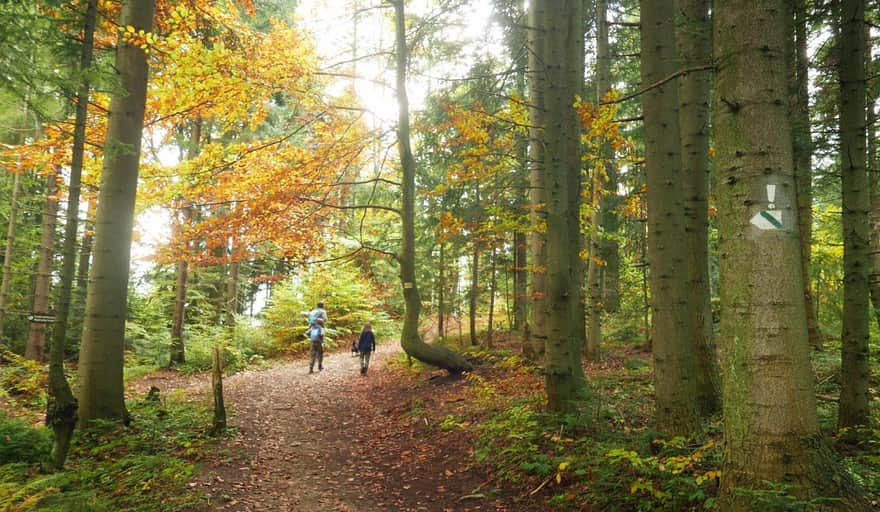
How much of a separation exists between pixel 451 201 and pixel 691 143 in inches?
272

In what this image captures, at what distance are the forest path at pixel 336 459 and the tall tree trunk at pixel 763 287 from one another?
2.95m

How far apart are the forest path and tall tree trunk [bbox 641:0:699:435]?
2094 mm

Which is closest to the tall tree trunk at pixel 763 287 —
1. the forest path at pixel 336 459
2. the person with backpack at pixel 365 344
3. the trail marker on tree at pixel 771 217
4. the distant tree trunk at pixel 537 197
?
the trail marker on tree at pixel 771 217

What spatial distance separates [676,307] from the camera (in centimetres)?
476

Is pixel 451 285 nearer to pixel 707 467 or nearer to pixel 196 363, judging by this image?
pixel 196 363

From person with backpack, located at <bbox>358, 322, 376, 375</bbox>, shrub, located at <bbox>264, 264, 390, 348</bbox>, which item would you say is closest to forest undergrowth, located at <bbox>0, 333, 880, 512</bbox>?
person with backpack, located at <bbox>358, 322, 376, 375</bbox>

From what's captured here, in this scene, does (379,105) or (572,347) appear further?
(379,105)

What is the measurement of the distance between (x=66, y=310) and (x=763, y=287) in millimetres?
6854

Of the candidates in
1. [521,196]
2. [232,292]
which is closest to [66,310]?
[521,196]

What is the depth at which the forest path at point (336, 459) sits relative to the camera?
18.2ft

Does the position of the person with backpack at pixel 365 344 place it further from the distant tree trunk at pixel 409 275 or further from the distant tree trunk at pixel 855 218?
the distant tree trunk at pixel 855 218

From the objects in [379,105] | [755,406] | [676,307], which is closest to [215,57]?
[379,105]

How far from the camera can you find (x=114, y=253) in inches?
283

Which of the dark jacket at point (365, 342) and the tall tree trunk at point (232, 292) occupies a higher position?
the tall tree trunk at point (232, 292)
